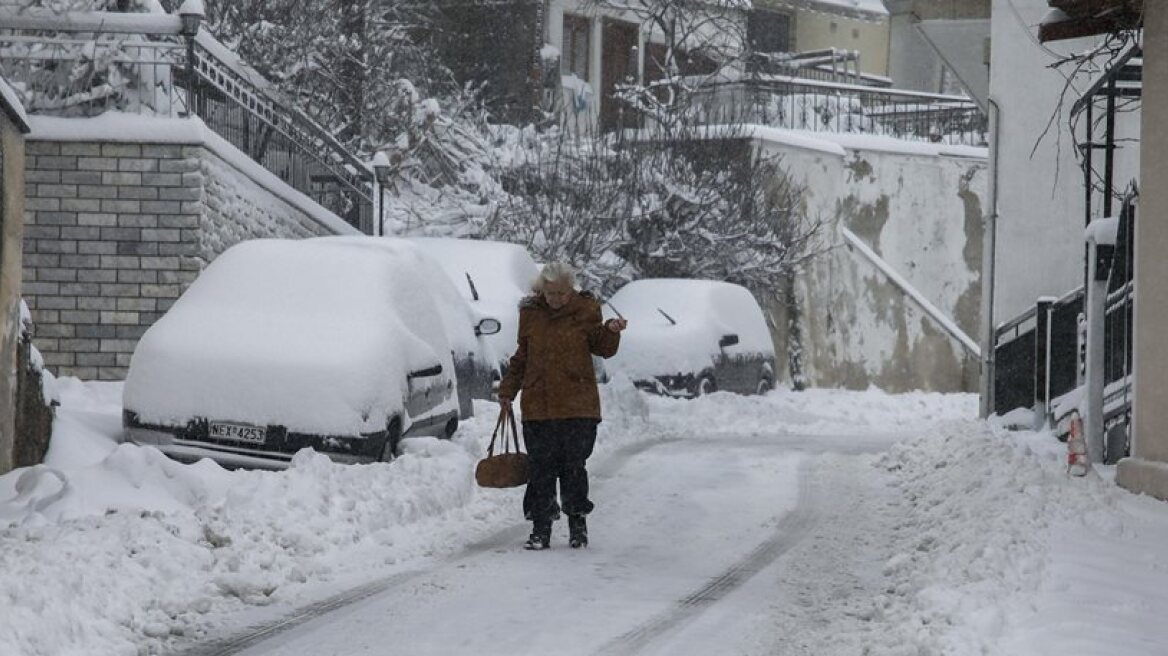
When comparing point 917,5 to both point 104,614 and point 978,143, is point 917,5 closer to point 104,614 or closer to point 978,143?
point 978,143

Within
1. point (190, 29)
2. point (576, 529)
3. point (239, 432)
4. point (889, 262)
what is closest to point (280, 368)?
point (239, 432)

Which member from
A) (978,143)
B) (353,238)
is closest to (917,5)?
(353,238)

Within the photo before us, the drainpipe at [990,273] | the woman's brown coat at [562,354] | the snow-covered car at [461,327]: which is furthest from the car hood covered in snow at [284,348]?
the drainpipe at [990,273]

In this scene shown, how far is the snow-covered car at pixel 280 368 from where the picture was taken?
1104cm

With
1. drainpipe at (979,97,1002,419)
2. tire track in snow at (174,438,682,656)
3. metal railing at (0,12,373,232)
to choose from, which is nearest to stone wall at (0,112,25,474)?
tire track in snow at (174,438,682,656)

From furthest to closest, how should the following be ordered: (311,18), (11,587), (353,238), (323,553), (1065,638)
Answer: (311,18)
(353,238)
(323,553)
(11,587)
(1065,638)

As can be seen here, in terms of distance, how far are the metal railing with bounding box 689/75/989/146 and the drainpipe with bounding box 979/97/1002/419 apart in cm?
1265

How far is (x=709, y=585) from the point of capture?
8.38 meters

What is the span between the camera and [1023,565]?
303 inches

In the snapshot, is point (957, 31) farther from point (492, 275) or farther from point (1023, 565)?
point (1023, 565)

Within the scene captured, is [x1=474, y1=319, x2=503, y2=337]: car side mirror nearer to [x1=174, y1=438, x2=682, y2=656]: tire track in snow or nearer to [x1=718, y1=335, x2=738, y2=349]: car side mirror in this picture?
[x1=174, y1=438, x2=682, y2=656]: tire track in snow

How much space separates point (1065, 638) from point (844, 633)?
3.66 ft

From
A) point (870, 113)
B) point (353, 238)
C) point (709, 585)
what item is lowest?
point (709, 585)

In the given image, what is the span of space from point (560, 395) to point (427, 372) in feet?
9.51
